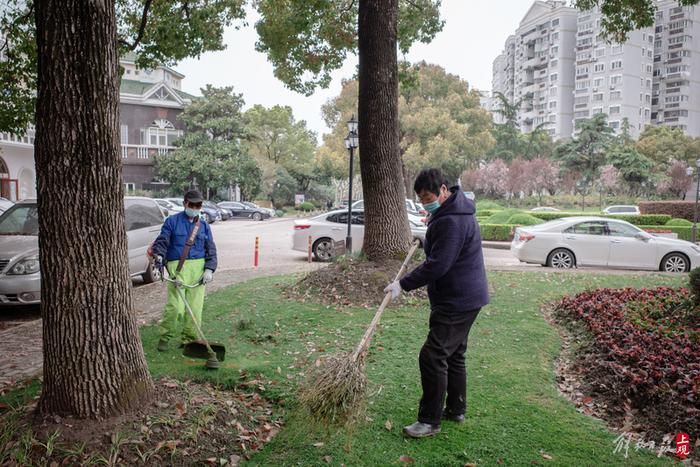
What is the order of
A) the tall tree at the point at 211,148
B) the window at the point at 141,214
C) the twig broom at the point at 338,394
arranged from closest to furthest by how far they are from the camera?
the twig broom at the point at 338,394 → the window at the point at 141,214 → the tall tree at the point at 211,148

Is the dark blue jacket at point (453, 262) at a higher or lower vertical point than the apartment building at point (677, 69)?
lower

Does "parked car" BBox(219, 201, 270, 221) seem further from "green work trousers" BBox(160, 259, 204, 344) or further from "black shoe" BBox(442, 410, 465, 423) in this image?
"black shoe" BBox(442, 410, 465, 423)

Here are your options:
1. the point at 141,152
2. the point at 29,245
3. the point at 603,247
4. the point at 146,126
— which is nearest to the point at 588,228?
the point at 603,247

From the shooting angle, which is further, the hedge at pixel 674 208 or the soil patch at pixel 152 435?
the hedge at pixel 674 208

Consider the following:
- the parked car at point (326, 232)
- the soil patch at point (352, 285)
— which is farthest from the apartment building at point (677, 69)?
the soil patch at point (352, 285)

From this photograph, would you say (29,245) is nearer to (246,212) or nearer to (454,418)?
(454,418)

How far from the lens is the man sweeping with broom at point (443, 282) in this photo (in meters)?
3.75

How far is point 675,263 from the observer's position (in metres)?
13.2

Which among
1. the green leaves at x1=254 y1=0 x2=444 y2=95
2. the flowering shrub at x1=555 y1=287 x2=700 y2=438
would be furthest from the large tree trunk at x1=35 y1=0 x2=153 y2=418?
the green leaves at x1=254 y1=0 x2=444 y2=95

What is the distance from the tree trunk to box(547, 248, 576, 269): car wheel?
244 inches

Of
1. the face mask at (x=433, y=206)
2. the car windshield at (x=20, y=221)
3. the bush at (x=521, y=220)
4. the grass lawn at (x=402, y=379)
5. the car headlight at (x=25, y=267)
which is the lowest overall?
the grass lawn at (x=402, y=379)

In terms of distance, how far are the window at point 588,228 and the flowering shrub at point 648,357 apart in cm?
614

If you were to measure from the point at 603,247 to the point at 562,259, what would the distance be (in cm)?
102

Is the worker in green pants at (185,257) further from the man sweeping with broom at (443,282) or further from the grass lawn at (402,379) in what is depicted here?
the man sweeping with broom at (443,282)
